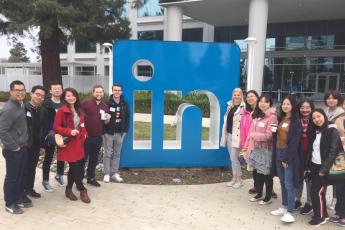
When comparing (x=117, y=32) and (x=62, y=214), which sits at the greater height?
(x=117, y=32)

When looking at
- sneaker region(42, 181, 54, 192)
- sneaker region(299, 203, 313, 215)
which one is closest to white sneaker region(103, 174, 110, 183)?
sneaker region(42, 181, 54, 192)

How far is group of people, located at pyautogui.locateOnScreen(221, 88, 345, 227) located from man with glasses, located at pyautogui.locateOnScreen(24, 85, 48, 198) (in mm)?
3015

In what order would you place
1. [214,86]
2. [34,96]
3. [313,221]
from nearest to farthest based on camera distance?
1. [313,221]
2. [34,96]
3. [214,86]

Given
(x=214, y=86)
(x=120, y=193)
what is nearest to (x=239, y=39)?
(x=214, y=86)

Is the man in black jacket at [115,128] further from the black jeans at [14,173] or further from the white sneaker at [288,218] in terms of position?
the white sneaker at [288,218]

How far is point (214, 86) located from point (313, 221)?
3347 millimetres

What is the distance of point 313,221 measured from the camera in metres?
5.01

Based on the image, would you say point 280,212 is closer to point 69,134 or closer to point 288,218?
point 288,218

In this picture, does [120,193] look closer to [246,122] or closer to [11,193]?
[11,193]

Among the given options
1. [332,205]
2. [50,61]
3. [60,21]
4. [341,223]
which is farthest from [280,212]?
[50,61]

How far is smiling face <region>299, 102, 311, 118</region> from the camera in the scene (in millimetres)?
5129

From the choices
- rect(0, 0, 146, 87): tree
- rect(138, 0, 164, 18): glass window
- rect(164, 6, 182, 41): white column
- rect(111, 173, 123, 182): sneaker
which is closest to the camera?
rect(111, 173, 123, 182): sneaker

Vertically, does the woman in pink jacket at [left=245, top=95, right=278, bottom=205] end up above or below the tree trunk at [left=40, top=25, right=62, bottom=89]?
below

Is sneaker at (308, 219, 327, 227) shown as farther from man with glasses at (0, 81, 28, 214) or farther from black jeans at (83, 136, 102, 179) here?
man with glasses at (0, 81, 28, 214)
